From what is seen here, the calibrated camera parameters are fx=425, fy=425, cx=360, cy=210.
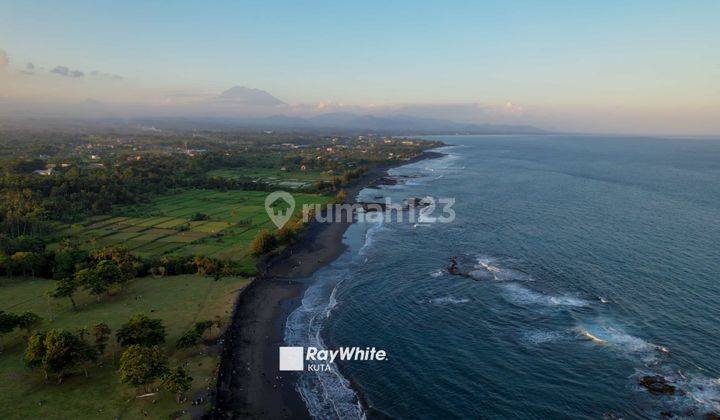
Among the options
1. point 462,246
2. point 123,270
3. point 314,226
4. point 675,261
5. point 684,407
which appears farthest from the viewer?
point 314,226

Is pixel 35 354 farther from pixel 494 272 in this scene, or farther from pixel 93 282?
pixel 494 272

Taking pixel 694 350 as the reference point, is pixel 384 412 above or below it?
below

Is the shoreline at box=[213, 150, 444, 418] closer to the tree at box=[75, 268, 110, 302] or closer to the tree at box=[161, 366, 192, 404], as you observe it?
the tree at box=[161, 366, 192, 404]

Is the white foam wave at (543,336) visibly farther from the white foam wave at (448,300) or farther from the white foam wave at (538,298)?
the white foam wave at (448,300)

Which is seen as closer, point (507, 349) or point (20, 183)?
point (507, 349)

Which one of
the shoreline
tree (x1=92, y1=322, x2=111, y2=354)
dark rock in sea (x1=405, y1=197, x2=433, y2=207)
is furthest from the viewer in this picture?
dark rock in sea (x1=405, y1=197, x2=433, y2=207)

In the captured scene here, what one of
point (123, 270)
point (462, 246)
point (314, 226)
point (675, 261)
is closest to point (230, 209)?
point (314, 226)

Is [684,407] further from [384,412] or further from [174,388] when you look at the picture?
[174,388]

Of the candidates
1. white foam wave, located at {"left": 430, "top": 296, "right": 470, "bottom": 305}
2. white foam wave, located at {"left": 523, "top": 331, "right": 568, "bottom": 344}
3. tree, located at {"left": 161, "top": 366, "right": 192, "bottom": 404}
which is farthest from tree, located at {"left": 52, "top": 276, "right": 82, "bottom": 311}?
white foam wave, located at {"left": 523, "top": 331, "right": 568, "bottom": 344}
